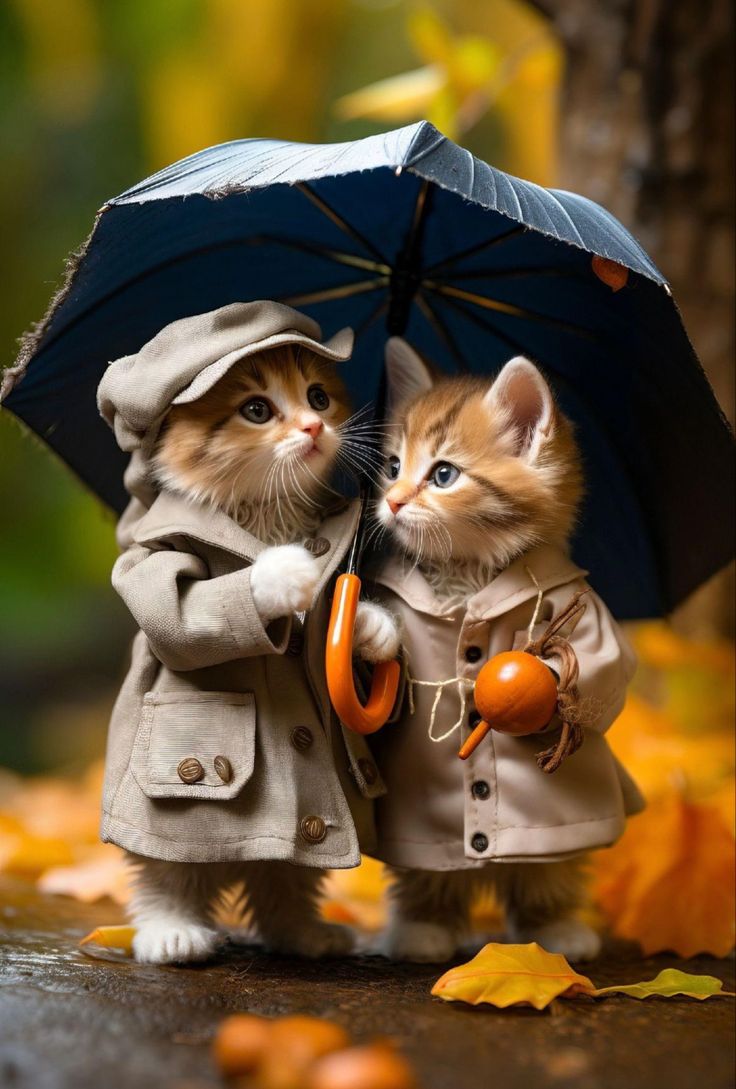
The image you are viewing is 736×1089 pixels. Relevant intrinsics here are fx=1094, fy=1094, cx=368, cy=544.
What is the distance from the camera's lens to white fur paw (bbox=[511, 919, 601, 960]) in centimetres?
152

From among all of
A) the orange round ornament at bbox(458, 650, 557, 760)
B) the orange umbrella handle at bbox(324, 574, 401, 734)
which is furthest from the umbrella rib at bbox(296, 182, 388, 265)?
the orange round ornament at bbox(458, 650, 557, 760)

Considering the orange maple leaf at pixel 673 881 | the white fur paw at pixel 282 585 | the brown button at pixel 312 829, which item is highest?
the white fur paw at pixel 282 585

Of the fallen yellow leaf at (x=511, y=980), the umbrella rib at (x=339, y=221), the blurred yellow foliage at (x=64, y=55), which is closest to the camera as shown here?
the fallen yellow leaf at (x=511, y=980)

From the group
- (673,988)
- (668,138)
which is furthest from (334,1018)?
(668,138)

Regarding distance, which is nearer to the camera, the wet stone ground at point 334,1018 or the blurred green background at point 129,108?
the wet stone ground at point 334,1018

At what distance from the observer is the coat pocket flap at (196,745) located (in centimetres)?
134

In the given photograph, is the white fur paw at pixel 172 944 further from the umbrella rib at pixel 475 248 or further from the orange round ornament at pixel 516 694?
the umbrella rib at pixel 475 248

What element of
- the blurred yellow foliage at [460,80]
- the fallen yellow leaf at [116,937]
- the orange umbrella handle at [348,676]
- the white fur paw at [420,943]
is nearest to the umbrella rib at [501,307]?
the orange umbrella handle at [348,676]

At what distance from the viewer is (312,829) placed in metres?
1.35

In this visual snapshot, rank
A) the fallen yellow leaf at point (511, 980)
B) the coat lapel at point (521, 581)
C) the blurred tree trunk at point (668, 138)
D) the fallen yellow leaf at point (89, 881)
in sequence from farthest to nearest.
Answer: the blurred tree trunk at point (668, 138), the fallen yellow leaf at point (89, 881), the coat lapel at point (521, 581), the fallen yellow leaf at point (511, 980)

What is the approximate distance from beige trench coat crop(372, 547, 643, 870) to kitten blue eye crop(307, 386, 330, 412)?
253 mm

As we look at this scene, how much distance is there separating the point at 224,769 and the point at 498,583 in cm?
43

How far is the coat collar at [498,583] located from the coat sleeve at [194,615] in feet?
0.72

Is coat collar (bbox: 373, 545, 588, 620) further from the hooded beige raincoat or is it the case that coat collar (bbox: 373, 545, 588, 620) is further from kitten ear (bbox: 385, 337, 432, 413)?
kitten ear (bbox: 385, 337, 432, 413)
